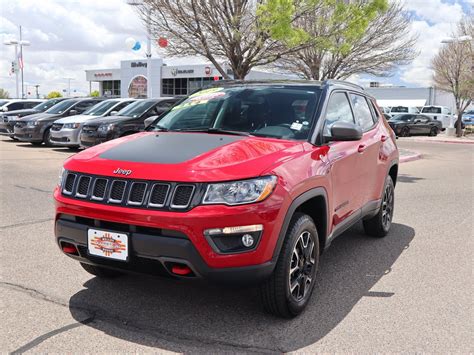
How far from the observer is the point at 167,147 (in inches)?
148

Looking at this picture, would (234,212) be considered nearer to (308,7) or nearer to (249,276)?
(249,276)

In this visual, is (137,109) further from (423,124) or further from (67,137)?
(423,124)

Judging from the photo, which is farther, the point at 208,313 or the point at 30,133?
the point at 30,133

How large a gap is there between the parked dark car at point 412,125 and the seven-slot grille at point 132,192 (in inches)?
1100

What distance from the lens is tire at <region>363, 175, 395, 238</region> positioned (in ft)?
19.6

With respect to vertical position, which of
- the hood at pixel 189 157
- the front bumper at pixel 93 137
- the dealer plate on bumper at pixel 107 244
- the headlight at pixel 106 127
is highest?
the hood at pixel 189 157

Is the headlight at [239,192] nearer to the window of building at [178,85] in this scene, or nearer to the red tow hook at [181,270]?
the red tow hook at [181,270]

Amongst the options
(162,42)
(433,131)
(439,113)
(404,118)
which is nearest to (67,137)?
(162,42)

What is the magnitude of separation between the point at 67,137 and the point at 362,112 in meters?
11.5

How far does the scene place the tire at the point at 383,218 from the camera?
5973 mm

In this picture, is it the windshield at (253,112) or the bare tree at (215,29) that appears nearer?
the windshield at (253,112)

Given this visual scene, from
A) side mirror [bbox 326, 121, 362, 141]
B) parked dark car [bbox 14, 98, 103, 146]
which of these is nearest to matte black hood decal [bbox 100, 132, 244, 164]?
side mirror [bbox 326, 121, 362, 141]

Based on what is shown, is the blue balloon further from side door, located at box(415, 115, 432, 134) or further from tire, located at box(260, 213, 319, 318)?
tire, located at box(260, 213, 319, 318)

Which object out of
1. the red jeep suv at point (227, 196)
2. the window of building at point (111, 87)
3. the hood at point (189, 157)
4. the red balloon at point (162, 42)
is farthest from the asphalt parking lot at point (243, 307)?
the window of building at point (111, 87)
